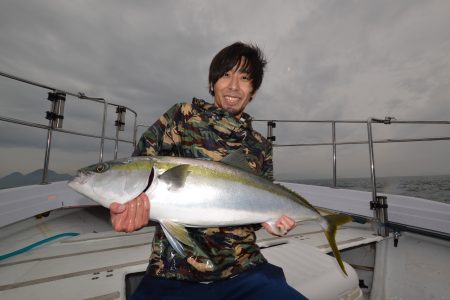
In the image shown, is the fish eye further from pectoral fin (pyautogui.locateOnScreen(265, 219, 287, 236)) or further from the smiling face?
pectoral fin (pyautogui.locateOnScreen(265, 219, 287, 236))

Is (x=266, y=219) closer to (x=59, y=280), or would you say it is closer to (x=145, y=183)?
(x=145, y=183)

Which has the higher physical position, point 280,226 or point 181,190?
point 181,190

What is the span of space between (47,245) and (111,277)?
1.70 m

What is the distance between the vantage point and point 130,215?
5.18ft

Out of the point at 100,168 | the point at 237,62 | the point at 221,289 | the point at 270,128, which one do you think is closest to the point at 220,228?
the point at 221,289

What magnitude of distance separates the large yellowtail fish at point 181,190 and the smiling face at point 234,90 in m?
0.78

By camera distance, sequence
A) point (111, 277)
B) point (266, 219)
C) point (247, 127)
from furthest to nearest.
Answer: point (247, 127)
point (111, 277)
point (266, 219)

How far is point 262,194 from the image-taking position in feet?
6.58

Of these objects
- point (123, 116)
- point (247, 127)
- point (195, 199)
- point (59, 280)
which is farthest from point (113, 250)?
point (123, 116)

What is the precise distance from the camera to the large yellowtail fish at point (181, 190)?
1.65 meters

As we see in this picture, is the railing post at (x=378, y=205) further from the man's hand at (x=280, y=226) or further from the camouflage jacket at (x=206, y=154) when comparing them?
the man's hand at (x=280, y=226)

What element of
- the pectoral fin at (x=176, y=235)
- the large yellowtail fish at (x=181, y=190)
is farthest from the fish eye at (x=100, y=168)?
the pectoral fin at (x=176, y=235)

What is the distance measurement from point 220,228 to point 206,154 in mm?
645

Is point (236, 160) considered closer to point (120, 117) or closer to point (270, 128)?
point (270, 128)
